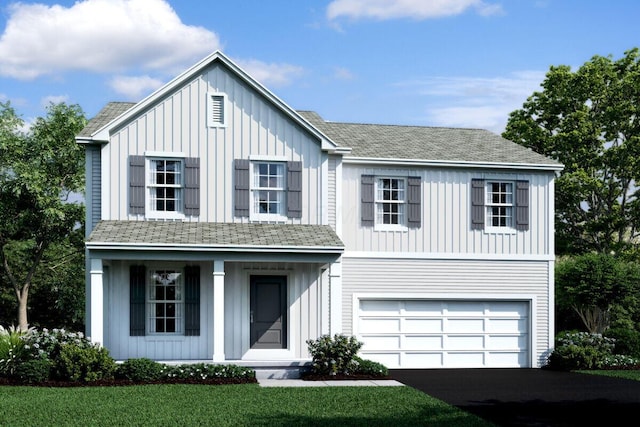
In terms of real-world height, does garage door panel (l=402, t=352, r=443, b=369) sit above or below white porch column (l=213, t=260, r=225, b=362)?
below

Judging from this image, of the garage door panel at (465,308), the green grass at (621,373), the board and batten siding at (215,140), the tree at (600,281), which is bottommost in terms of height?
the green grass at (621,373)

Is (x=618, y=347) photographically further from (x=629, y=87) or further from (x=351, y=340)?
(x=629, y=87)

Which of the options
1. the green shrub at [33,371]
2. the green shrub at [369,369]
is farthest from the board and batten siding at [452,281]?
the green shrub at [33,371]

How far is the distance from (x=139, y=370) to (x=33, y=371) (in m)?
2.28

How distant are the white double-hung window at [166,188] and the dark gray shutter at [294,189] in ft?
9.04

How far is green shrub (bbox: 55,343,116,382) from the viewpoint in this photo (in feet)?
60.6

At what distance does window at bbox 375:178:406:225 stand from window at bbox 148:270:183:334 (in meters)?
5.87

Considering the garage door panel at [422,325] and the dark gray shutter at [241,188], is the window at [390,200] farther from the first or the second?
the dark gray shutter at [241,188]

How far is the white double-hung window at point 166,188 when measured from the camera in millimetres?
21406

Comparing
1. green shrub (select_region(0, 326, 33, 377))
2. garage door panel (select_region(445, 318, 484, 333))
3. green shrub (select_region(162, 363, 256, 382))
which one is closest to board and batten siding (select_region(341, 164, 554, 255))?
garage door panel (select_region(445, 318, 484, 333))

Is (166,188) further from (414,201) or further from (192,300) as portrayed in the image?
(414,201)

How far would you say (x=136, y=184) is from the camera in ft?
69.2

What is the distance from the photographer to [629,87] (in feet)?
113

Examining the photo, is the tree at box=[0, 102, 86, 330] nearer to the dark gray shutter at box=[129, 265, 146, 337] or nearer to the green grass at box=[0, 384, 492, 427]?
the dark gray shutter at box=[129, 265, 146, 337]
